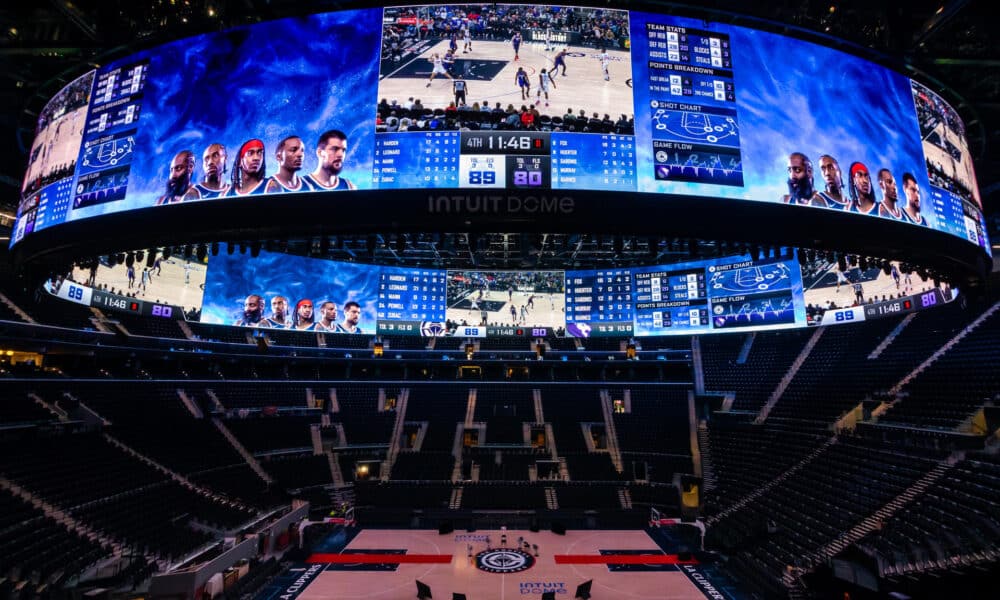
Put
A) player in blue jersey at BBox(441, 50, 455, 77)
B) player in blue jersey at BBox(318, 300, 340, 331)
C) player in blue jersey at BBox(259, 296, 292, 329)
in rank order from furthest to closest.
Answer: player in blue jersey at BBox(318, 300, 340, 331), player in blue jersey at BBox(259, 296, 292, 329), player in blue jersey at BBox(441, 50, 455, 77)

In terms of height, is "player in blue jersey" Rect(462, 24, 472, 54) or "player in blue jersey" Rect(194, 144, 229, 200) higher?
"player in blue jersey" Rect(462, 24, 472, 54)

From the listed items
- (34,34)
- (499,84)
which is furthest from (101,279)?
Answer: (499,84)

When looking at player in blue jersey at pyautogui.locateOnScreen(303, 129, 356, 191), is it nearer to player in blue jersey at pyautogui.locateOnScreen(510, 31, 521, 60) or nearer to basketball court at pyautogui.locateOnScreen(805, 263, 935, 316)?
player in blue jersey at pyautogui.locateOnScreen(510, 31, 521, 60)

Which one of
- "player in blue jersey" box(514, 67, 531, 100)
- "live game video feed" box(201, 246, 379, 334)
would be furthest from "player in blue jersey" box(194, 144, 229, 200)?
"live game video feed" box(201, 246, 379, 334)

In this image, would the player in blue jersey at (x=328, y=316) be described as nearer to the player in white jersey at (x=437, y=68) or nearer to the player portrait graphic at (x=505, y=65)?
the player portrait graphic at (x=505, y=65)

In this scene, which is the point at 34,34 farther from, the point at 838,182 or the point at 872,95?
the point at 872,95

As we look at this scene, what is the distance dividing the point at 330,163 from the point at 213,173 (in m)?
1.99

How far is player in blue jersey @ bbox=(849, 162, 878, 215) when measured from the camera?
27.8 ft

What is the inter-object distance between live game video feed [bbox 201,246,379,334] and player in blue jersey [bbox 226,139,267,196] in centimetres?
1322

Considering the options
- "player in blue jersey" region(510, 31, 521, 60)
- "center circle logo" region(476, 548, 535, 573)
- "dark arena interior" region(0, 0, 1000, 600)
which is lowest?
"center circle logo" region(476, 548, 535, 573)

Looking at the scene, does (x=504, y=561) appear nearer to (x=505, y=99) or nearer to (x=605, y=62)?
(x=505, y=99)

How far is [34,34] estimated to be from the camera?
1149 cm

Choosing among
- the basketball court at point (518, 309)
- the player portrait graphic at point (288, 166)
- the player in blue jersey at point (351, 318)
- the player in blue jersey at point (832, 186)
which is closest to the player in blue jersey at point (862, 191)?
the player in blue jersey at point (832, 186)

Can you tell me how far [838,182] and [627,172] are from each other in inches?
146
